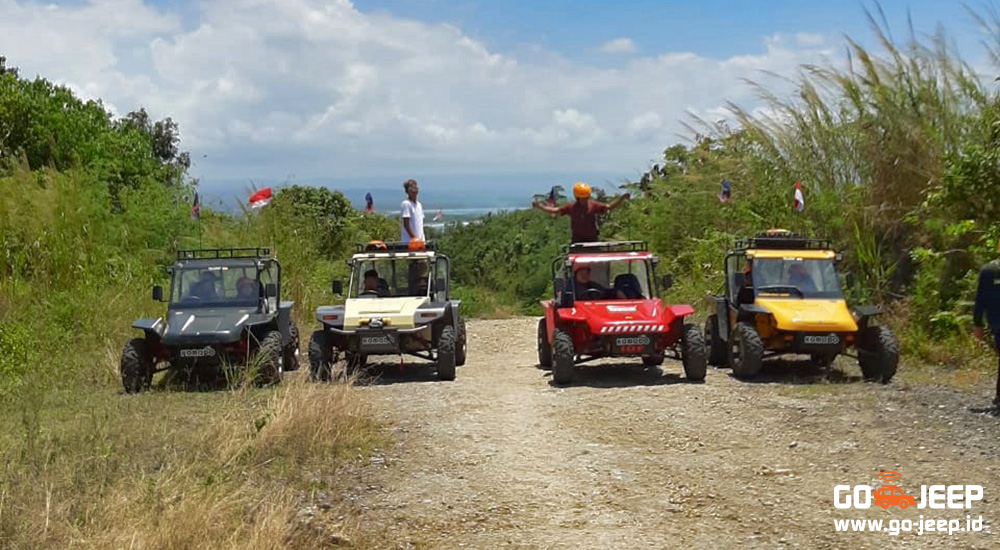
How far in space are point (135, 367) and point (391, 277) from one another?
138 inches

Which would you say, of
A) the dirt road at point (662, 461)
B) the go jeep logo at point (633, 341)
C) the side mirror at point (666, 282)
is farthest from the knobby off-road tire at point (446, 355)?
the side mirror at point (666, 282)

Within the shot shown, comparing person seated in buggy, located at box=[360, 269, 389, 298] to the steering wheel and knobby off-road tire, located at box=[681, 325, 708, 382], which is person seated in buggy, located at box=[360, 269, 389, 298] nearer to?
the steering wheel

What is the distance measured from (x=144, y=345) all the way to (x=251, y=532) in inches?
278

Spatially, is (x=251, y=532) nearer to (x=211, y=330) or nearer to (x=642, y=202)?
(x=211, y=330)

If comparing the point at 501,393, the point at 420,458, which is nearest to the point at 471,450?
the point at 420,458

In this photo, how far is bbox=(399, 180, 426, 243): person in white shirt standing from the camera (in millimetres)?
15898

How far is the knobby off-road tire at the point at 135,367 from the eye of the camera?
12.6 metres

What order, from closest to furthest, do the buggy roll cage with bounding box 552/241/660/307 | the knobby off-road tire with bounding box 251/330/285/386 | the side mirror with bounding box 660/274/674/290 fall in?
the knobby off-road tire with bounding box 251/330/285/386 → the side mirror with bounding box 660/274/674/290 → the buggy roll cage with bounding box 552/241/660/307

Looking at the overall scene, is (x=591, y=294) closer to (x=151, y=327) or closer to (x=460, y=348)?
(x=460, y=348)

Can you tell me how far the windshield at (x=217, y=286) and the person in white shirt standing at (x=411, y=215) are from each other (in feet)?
8.79

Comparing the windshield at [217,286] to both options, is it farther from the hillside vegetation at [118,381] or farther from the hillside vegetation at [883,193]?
the hillside vegetation at [883,193]

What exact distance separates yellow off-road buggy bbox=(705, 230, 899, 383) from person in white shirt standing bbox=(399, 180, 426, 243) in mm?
4428

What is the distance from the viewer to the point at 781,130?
61.6 ft

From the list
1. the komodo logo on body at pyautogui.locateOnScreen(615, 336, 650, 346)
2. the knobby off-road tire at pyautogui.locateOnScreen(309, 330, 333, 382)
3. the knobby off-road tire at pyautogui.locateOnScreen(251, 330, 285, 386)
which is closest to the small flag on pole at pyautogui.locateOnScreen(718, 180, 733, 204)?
the komodo logo on body at pyautogui.locateOnScreen(615, 336, 650, 346)
